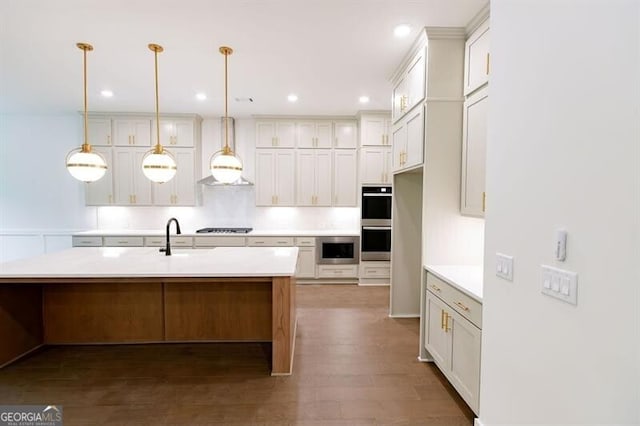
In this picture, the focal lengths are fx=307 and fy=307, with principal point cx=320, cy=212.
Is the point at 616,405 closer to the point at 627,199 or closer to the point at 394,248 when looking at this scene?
the point at 627,199

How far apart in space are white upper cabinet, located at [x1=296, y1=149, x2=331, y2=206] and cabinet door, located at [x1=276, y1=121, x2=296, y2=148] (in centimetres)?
24

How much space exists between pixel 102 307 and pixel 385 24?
3.59 m

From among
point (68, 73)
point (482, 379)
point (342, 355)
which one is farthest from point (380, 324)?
point (68, 73)

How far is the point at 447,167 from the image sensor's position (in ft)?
8.78

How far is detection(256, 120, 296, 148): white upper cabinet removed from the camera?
534 cm

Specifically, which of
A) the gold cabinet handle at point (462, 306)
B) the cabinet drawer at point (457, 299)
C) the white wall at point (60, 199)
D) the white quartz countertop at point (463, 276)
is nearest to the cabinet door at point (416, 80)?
the white quartz countertop at point (463, 276)

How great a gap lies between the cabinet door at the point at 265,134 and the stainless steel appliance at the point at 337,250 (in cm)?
187

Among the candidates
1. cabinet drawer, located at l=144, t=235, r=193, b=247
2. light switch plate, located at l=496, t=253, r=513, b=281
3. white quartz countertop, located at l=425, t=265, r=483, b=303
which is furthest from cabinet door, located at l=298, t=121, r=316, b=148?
light switch plate, located at l=496, t=253, r=513, b=281

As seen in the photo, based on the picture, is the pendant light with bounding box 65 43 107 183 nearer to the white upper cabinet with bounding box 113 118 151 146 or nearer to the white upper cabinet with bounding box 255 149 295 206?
the white upper cabinet with bounding box 113 118 151 146

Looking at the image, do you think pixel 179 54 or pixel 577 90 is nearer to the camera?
pixel 577 90

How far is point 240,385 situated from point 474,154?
99.9 inches

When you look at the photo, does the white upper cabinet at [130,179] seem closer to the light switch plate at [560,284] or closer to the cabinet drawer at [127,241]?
the cabinet drawer at [127,241]

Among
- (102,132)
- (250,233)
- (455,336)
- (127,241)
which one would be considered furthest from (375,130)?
(102,132)

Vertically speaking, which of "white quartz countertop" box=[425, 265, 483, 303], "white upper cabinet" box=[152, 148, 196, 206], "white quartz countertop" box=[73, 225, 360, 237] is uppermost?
"white upper cabinet" box=[152, 148, 196, 206]
